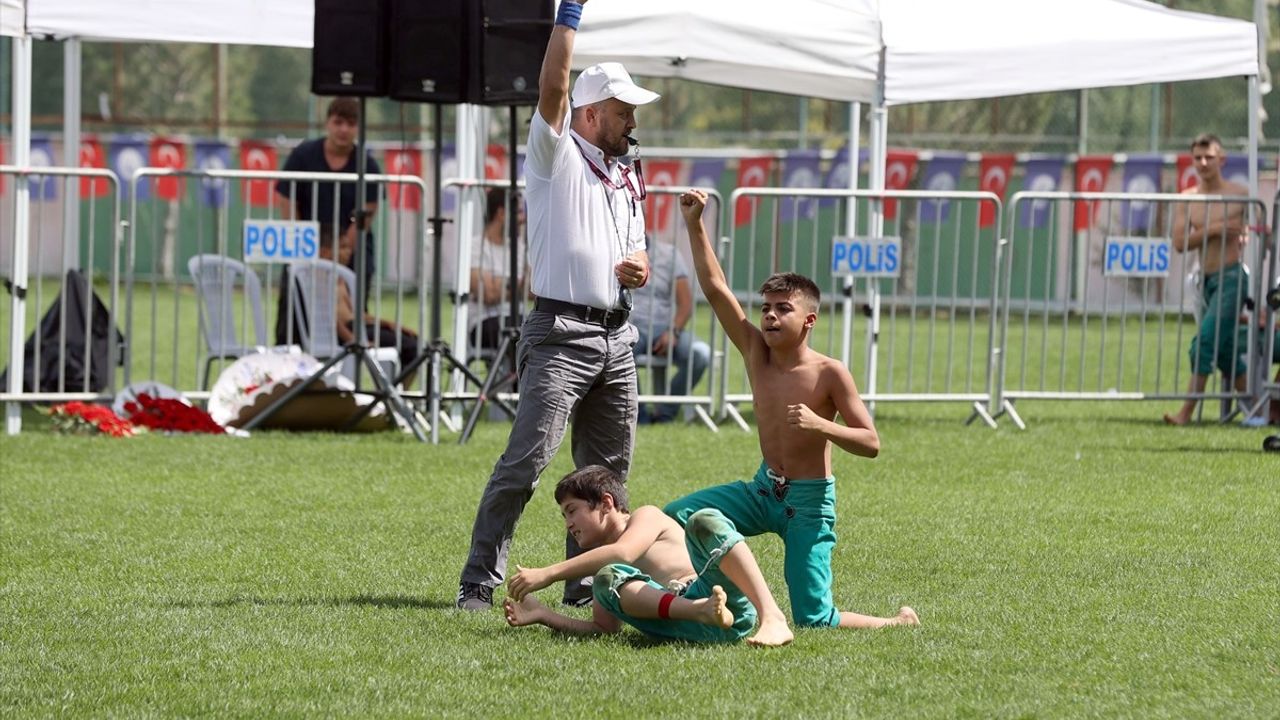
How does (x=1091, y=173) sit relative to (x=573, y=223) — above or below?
above

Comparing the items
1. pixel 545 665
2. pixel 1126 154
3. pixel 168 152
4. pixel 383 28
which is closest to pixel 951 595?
pixel 545 665

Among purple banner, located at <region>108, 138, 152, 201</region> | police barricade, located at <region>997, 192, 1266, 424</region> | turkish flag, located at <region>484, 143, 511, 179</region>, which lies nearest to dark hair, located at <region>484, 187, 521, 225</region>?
police barricade, located at <region>997, 192, 1266, 424</region>

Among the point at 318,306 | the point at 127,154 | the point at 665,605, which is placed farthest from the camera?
the point at 127,154

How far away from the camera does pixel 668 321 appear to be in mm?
12773

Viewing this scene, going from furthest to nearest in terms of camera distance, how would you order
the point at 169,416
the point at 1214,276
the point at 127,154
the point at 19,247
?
1. the point at 127,154
2. the point at 1214,276
3. the point at 19,247
4. the point at 169,416

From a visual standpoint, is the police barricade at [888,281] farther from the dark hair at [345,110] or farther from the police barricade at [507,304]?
the dark hair at [345,110]

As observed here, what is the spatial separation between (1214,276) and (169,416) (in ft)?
23.0

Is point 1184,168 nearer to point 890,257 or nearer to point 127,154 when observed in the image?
point 890,257

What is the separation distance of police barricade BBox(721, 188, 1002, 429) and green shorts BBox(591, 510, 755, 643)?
19.8ft

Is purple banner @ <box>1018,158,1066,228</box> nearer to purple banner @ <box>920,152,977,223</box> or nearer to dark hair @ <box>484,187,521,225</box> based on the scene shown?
purple banner @ <box>920,152,977,223</box>

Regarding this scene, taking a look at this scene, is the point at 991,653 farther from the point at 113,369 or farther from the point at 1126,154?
the point at 1126,154

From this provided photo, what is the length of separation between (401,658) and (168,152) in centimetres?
2309

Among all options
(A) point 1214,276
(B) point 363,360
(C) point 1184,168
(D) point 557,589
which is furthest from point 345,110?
(C) point 1184,168

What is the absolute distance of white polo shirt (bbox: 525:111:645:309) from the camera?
6.44m
